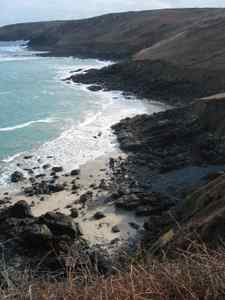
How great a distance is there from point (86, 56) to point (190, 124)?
62.6 metres

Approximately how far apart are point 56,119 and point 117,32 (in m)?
65.5

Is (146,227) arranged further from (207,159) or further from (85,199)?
(207,159)

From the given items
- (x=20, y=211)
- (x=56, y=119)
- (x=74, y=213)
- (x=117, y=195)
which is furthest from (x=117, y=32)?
(x=20, y=211)

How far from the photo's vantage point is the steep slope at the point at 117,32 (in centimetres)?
8679

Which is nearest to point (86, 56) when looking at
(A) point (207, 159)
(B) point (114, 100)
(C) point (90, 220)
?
(B) point (114, 100)

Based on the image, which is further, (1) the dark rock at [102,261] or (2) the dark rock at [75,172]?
(2) the dark rock at [75,172]

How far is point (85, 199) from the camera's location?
21219mm

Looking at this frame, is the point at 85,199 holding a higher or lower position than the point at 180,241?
lower

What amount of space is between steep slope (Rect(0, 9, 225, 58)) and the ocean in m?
23.5

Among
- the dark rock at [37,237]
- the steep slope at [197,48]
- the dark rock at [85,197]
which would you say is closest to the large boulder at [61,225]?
the dark rock at [37,237]

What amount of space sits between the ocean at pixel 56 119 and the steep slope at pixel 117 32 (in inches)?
924

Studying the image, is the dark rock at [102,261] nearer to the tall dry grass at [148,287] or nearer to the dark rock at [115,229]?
the dark rock at [115,229]

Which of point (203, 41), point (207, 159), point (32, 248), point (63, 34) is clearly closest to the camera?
point (32, 248)

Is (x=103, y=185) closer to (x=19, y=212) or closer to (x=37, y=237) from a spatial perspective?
(x=19, y=212)
